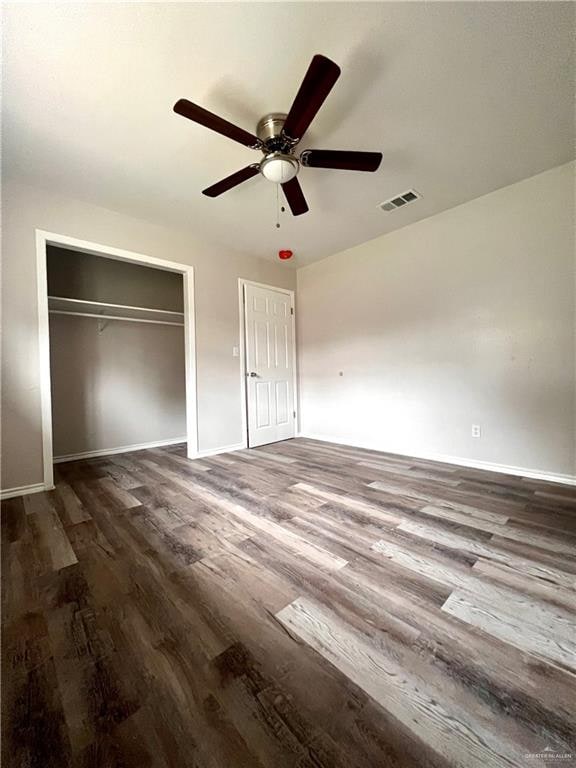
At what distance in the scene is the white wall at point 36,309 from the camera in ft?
7.55

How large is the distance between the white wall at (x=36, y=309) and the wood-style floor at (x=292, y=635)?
2.35 feet

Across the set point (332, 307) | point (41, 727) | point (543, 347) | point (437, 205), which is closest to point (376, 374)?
point (332, 307)

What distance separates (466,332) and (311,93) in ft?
7.86

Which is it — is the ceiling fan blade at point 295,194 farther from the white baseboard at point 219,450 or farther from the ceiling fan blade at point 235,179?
the white baseboard at point 219,450

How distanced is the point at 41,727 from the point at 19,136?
302cm

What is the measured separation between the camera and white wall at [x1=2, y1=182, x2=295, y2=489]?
7.55 feet

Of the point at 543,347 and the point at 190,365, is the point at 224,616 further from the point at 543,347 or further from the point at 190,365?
the point at 543,347

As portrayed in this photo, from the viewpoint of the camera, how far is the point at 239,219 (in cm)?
294

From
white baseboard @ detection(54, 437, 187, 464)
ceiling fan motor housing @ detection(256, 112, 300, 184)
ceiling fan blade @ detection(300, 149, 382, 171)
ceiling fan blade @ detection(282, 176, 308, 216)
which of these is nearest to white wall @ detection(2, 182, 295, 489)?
white baseboard @ detection(54, 437, 187, 464)

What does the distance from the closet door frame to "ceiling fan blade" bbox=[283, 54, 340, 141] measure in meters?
2.06

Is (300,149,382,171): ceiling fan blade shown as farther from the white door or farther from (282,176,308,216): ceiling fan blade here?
the white door

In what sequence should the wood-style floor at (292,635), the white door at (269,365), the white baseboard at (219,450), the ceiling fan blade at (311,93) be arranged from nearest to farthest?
1. the wood-style floor at (292,635)
2. the ceiling fan blade at (311,93)
3. the white baseboard at (219,450)
4. the white door at (269,365)

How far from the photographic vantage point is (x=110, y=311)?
3.69m

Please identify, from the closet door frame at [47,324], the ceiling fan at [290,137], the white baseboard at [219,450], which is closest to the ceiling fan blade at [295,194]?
the ceiling fan at [290,137]
